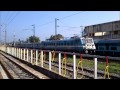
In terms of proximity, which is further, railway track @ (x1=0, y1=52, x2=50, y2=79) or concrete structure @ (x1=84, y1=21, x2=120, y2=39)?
concrete structure @ (x1=84, y1=21, x2=120, y2=39)

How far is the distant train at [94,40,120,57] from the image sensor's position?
30909 millimetres

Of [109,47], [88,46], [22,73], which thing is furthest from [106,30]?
[22,73]

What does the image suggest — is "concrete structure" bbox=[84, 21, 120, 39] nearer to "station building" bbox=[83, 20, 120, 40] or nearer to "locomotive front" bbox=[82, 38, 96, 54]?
"station building" bbox=[83, 20, 120, 40]

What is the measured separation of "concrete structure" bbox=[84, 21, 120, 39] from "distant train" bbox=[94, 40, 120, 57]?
11.7m

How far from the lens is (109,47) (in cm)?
3300

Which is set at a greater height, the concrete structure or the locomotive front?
the concrete structure

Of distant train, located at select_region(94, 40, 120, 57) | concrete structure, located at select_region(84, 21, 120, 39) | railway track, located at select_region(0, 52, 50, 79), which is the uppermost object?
concrete structure, located at select_region(84, 21, 120, 39)

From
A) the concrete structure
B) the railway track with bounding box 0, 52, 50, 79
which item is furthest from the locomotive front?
the railway track with bounding box 0, 52, 50, 79

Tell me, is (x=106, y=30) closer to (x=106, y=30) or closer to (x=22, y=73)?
(x=106, y=30)
